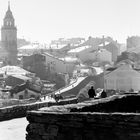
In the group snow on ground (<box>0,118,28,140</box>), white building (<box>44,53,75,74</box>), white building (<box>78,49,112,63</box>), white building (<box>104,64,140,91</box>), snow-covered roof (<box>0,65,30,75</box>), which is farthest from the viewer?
white building (<box>78,49,112,63</box>)

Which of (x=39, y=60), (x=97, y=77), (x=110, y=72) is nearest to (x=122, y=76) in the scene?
(x=110, y=72)

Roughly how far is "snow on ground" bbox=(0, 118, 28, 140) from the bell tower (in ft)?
319

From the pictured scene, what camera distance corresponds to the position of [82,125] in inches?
253

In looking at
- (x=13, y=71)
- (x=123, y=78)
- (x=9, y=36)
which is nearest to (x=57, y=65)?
(x=13, y=71)

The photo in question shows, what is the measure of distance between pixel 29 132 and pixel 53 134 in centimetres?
43

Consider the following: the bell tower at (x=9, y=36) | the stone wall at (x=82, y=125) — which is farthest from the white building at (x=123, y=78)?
the stone wall at (x=82, y=125)

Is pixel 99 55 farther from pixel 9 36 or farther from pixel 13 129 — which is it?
Answer: pixel 13 129

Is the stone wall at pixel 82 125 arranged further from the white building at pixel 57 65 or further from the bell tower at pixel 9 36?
the bell tower at pixel 9 36

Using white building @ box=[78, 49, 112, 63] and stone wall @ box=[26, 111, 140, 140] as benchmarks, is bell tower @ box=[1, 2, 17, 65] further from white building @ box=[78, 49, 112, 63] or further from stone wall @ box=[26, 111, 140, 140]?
stone wall @ box=[26, 111, 140, 140]

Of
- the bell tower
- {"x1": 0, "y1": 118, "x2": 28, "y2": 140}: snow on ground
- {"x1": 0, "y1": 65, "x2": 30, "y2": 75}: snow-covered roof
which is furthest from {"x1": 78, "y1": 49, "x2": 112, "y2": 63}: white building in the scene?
{"x1": 0, "y1": 118, "x2": 28, "y2": 140}: snow on ground

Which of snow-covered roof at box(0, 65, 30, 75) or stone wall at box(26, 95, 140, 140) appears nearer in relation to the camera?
stone wall at box(26, 95, 140, 140)

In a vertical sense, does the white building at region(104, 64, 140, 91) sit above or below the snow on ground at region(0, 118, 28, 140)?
above

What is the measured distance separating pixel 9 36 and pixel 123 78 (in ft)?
152

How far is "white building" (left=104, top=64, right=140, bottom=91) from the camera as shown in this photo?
244ft
